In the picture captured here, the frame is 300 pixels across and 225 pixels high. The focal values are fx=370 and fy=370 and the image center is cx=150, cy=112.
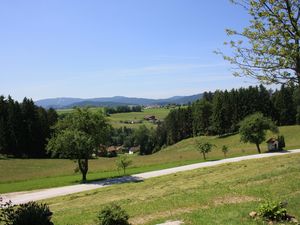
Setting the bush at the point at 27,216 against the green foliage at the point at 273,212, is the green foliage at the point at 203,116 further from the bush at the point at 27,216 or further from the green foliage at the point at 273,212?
the bush at the point at 27,216

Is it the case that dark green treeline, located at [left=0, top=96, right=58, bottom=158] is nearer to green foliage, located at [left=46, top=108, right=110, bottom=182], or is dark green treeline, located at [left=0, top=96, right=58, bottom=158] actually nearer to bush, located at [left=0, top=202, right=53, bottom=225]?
green foliage, located at [left=46, top=108, right=110, bottom=182]

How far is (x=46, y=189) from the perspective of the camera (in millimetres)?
42062

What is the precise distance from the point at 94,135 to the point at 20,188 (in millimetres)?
10942

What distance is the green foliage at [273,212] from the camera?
1060 centimetres

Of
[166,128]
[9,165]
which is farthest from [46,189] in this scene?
[166,128]

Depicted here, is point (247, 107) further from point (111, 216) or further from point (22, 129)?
point (111, 216)

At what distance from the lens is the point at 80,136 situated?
4631cm

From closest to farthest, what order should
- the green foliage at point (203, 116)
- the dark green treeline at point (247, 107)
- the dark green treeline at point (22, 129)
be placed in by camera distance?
the dark green treeline at point (22, 129) < the dark green treeline at point (247, 107) < the green foliage at point (203, 116)

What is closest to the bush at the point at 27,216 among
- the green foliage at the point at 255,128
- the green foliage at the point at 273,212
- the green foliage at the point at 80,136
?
the green foliage at the point at 273,212

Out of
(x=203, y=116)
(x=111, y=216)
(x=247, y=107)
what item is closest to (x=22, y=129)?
(x=203, y=116)

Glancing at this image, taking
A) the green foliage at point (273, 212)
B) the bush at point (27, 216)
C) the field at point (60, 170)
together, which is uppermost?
the bush at point (27, 216)

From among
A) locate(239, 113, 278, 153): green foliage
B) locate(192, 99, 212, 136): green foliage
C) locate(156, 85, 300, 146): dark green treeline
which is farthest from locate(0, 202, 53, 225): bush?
locate(192, 99, 212, 136): green foliage

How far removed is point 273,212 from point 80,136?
1484 inches

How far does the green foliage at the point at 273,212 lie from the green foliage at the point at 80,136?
36394 mm
